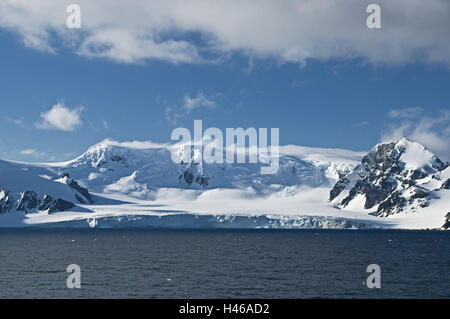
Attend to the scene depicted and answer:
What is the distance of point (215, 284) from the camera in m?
74.2

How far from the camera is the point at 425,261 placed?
10938 cm

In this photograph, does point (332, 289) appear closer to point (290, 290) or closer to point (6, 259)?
point (290, 290)

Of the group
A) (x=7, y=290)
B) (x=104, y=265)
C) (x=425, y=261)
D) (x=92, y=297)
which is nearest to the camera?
(x=92, y=297)
